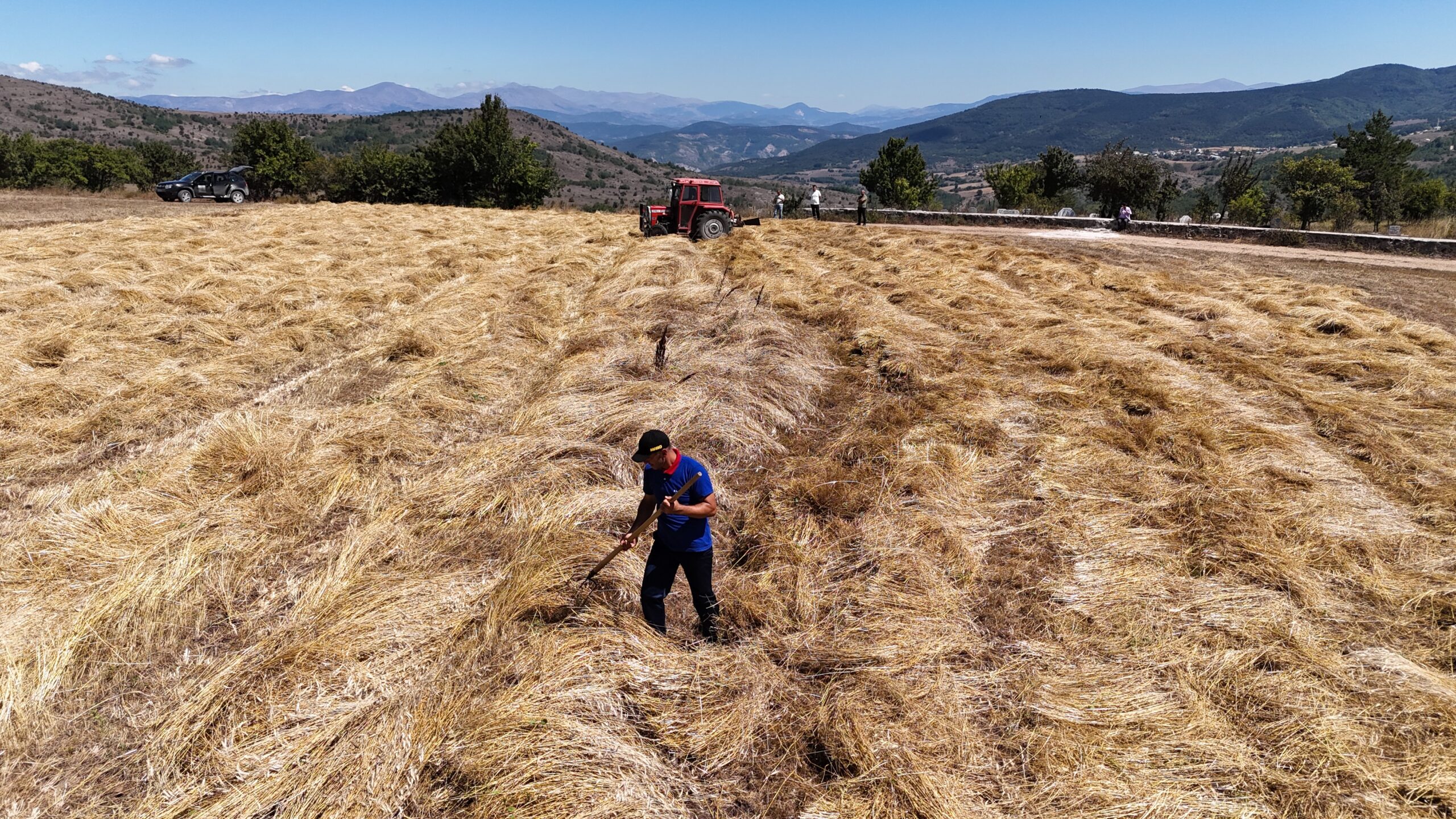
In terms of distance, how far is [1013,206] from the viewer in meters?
34.9

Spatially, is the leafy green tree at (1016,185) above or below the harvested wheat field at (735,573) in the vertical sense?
above

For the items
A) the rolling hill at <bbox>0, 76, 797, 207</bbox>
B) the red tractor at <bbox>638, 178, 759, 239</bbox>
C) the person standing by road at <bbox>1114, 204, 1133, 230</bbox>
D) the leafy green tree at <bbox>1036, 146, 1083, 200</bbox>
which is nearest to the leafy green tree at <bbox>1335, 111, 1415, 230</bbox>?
the leafy green tree at <bbox>1036, 146, 1083, 200</bbox>

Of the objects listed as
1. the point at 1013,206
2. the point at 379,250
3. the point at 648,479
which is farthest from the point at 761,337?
the point at 1013,206

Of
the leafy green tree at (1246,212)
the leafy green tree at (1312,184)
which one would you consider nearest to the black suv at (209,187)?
the leafy green tree at (1312,184)

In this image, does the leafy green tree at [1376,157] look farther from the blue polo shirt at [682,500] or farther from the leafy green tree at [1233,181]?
the blue polo shirt at [682,500]

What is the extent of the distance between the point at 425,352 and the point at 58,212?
72.5ft

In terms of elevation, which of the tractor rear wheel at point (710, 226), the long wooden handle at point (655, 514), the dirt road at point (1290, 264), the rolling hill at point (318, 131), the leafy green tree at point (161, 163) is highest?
the rolling hill at point (318, 131)

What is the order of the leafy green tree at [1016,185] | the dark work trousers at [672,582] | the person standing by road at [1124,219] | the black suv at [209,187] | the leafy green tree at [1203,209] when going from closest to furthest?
the dark work trousers at [672,582] → the person standing by road at [1124,219] → the black suv at [209,187] → the leafy green tree at [1203,209] → the leafy green tree at [1016,185]

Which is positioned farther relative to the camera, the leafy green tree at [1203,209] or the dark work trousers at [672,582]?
the leafy green tree at [1203,209]

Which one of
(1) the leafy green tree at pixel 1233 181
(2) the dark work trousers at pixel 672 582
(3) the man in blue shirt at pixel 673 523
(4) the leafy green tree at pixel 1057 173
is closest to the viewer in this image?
(3) the man in blue shirt at pixel 673 523

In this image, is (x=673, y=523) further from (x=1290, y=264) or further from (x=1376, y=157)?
(x=1376, y=157)

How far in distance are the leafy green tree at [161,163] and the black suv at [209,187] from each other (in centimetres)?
1397

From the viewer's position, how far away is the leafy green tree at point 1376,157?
3522cm

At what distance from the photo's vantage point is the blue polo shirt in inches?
133
